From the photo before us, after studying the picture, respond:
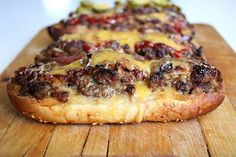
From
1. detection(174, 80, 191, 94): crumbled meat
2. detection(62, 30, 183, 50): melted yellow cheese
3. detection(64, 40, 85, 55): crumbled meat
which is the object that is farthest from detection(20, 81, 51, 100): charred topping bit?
detection(62, 30, 183, 50): melted yellow cheese

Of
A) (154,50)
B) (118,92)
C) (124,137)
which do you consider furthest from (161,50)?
(124,137)

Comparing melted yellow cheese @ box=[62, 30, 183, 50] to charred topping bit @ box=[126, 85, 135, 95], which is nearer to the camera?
charred topping bit @ box=[126, 85, 135, 95]

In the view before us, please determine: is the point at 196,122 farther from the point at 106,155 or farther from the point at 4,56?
the point at 4,56

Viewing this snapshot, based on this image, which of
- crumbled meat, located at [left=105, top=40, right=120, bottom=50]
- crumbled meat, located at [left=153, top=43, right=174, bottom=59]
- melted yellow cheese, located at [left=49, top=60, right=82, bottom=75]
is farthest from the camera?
crumbled meat, located at [left=105, top=40, right=120, bottom=50]

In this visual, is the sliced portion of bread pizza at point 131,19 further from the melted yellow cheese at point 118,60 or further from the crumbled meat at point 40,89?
the crumbled meat at point 40,89

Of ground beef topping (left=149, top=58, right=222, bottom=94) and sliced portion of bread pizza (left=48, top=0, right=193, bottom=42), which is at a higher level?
ground beef topping (left=149, top=58, right=222, bottom=94)

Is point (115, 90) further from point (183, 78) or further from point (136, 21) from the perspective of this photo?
point (136, 21)

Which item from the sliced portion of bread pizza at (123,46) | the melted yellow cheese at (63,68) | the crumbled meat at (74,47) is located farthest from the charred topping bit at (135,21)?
the melted yellow cheese at (63,68)

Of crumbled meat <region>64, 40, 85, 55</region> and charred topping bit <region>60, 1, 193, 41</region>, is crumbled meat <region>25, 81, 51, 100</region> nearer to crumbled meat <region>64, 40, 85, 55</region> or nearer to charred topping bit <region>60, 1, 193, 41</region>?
crumbled meat <region>64, 40, 85, 55</region>

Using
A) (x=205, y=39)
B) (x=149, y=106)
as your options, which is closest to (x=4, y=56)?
(x=205, y=39)
